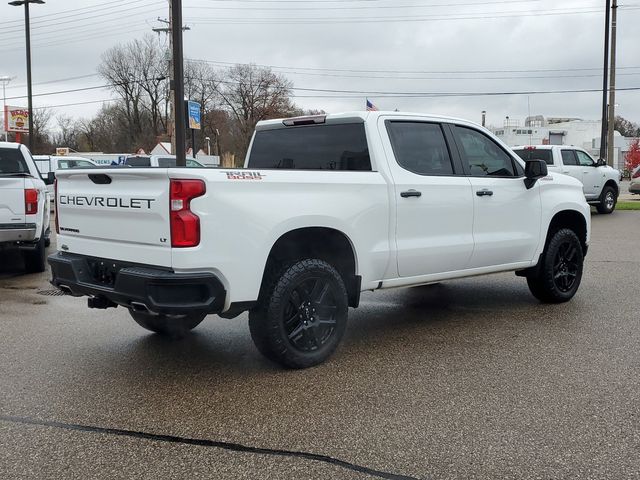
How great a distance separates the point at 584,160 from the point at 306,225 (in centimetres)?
1643

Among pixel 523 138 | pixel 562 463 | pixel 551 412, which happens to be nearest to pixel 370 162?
pixel 551 412

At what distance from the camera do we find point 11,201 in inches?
344

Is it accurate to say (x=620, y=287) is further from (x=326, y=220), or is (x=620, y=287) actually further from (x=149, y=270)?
(x=149, y=270)

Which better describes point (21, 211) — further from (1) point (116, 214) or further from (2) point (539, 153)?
(2) point (539, 153)

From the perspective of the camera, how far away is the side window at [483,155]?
246 inches

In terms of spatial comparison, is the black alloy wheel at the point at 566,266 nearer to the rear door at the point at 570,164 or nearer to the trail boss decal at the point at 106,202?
the trail boss decal at the point at 106,202

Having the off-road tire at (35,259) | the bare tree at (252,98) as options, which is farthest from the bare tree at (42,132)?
the off-road tire at (35,259)

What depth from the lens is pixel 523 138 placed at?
8494cm

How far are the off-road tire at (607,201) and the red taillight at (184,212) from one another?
17.8 meters

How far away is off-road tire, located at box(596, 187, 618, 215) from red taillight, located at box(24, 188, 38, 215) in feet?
52.6

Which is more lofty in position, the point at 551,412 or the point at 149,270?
the point at 149,270

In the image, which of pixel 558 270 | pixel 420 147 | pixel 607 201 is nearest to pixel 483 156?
pixel 420 147

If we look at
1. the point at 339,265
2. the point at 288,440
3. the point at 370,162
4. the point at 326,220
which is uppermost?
the point at 370,162

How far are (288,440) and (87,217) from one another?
92.0 inches
